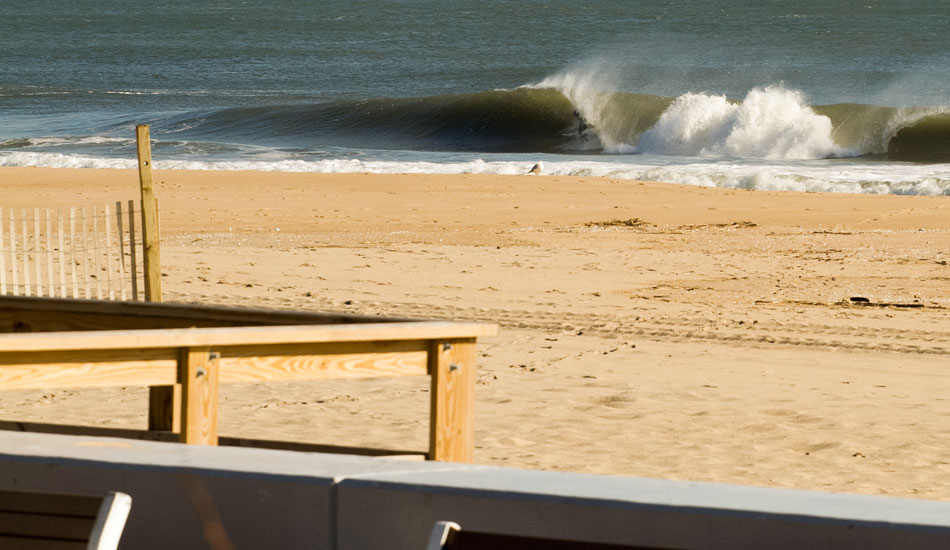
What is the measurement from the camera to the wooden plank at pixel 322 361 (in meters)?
3.53

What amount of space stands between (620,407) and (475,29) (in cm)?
5989

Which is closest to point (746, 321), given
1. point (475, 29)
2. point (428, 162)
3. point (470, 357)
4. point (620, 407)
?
point (620, 407)

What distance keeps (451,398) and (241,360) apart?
2.25 ft

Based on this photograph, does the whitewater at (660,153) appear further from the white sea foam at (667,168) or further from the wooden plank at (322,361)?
the wooden plank at (322,361)

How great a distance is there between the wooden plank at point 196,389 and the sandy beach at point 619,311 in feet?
7.43

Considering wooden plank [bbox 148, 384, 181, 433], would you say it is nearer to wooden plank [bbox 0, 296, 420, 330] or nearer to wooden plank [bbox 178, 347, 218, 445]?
wooden plank [bbox 0, 296, 420, 330]

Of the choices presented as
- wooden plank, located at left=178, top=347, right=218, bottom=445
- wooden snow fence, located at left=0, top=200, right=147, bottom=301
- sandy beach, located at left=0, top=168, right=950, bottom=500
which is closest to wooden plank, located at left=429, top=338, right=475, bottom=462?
wooden plank, located at left=178, top=347, right=218, bottom=445

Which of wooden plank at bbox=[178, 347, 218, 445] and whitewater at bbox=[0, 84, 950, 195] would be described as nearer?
wooden plank at bbox=[178, 347, 218, 445]

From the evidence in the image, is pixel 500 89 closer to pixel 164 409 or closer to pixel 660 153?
pixel 660 153

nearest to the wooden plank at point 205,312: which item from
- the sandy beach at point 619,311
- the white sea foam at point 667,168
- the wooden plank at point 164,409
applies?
the wooden plank at point 164,409

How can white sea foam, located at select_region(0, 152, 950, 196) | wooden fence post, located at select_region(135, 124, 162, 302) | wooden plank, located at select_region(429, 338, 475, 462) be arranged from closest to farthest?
wooden plank, located at select_region(429, 338, 475, 462) < wooden fence post, located at select_region(135, 124, 162, 302) < white sea foam, located at select_region(0, 152, 950, 196)

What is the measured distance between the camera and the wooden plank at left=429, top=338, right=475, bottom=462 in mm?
3793

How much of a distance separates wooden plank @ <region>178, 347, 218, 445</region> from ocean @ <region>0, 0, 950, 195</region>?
1828 cm

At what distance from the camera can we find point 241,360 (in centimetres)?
353
